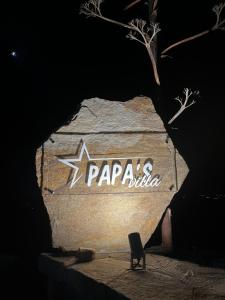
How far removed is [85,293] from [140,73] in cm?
841

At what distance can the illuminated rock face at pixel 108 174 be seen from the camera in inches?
227

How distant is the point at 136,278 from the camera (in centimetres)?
449

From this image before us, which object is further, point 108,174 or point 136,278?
point 108,174

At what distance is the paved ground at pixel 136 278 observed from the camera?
389 centimetres

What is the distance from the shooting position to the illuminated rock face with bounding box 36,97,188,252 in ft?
18.9

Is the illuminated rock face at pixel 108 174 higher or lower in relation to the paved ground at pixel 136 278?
higher

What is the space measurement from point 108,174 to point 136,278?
1.80 metres

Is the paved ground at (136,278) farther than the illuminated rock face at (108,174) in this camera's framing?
No

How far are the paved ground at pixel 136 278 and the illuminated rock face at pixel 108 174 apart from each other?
446 millimetres

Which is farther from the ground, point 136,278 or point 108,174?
point 108,174

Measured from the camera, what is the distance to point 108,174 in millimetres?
5848

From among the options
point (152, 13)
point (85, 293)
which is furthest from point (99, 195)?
point (152, 13)

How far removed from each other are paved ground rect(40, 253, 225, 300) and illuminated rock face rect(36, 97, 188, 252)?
446mm

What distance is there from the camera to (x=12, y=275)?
905cm
